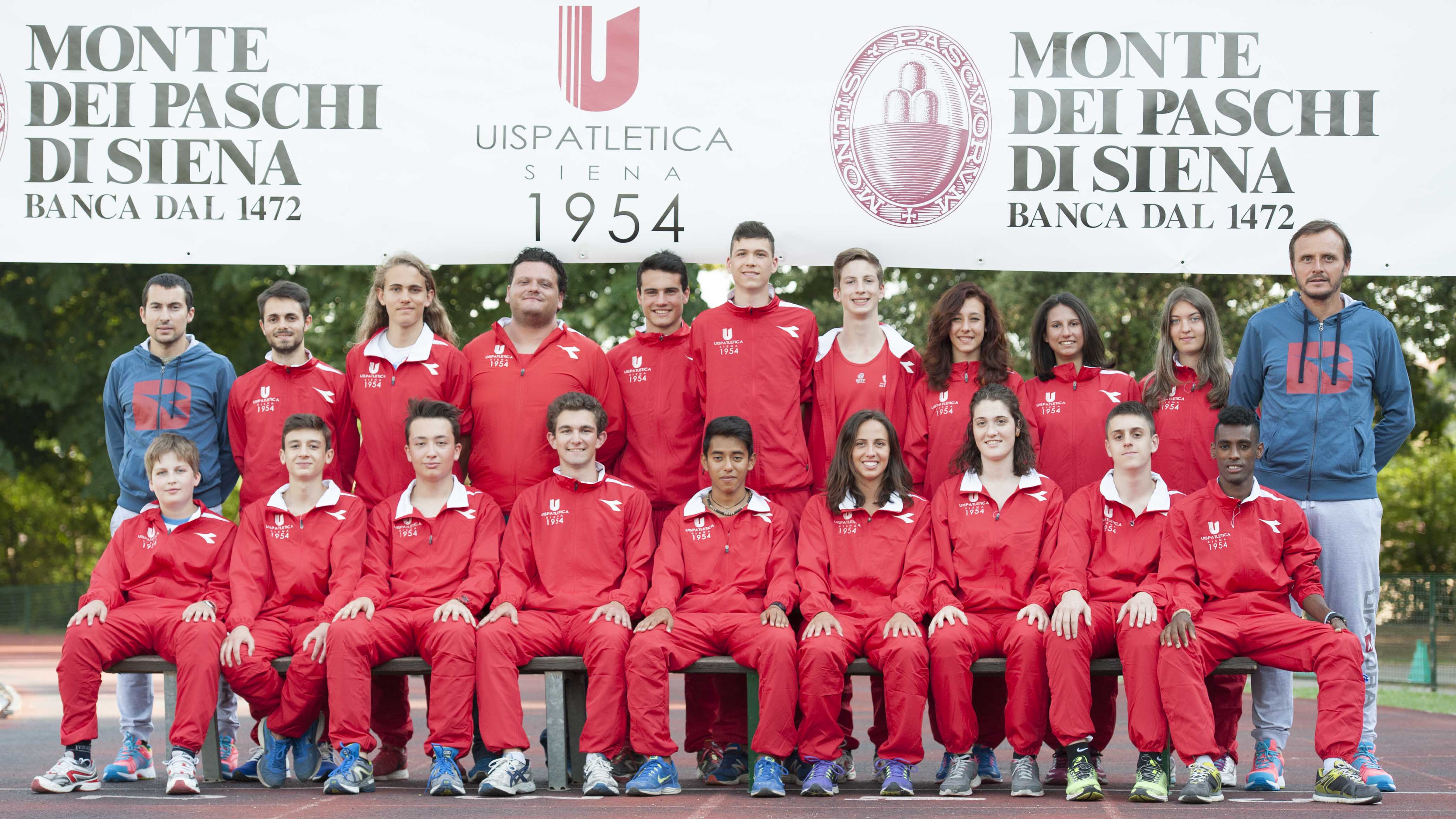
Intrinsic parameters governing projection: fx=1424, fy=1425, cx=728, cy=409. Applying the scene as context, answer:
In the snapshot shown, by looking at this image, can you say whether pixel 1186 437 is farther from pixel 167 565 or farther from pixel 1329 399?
pixel 167 565

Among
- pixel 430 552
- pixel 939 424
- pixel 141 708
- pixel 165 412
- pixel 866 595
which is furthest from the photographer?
pixel 165 412

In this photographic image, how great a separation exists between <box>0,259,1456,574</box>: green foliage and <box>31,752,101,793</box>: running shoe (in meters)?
6.54

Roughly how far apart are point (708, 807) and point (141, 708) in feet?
9.56

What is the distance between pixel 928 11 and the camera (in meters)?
7.08

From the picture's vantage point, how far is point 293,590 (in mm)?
6383

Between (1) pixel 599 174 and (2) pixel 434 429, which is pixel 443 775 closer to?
(2) pixel 434 429

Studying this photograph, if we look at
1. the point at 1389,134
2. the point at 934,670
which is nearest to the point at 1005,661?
the point at 934,670

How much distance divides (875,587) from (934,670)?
0.52m

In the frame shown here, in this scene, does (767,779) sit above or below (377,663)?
below

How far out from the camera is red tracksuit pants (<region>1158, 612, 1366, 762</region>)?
5.56 metres

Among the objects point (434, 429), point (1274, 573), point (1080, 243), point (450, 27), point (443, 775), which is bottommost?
point (443, 775)

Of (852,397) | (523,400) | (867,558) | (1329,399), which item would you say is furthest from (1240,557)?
(523,400)

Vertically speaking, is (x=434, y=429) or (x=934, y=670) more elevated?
(x=434, y=429)

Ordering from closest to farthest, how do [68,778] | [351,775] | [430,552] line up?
[351,775], [68,778], [430,552]
